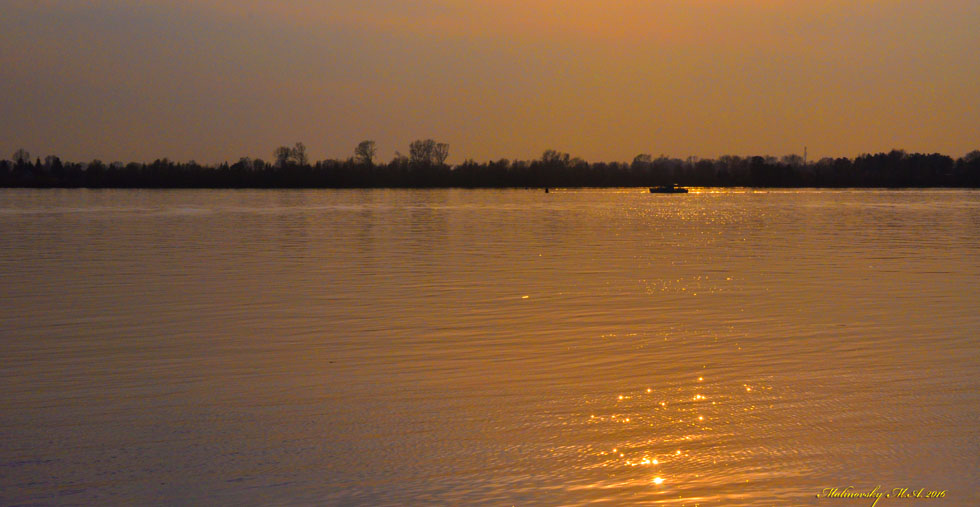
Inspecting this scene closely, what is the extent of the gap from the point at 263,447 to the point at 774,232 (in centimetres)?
3162

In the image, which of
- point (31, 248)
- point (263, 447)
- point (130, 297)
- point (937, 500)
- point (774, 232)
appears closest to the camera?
point (937, 500)

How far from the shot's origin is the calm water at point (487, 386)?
20.6ft

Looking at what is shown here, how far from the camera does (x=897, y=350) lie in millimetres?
10773

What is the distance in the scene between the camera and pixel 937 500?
19.1 ft

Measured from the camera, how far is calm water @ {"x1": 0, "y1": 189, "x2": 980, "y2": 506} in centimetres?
627

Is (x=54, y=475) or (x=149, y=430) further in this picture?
(x=149, y=430)

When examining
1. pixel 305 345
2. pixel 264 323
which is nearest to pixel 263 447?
pixel 305 345

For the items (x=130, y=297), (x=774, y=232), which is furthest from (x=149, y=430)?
(x=774, y=232)

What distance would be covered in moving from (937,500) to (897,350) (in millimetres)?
5301

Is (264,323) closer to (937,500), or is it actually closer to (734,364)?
(734,364)

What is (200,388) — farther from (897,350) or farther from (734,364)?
(897,350)

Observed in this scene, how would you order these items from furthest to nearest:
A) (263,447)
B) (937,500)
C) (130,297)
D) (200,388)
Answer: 1. (130,297)
2. (200,388)
3. (263,447)
4. (937,500)

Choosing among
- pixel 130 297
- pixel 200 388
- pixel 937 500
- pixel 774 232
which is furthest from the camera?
pixel 774 232

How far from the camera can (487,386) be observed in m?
8.92
